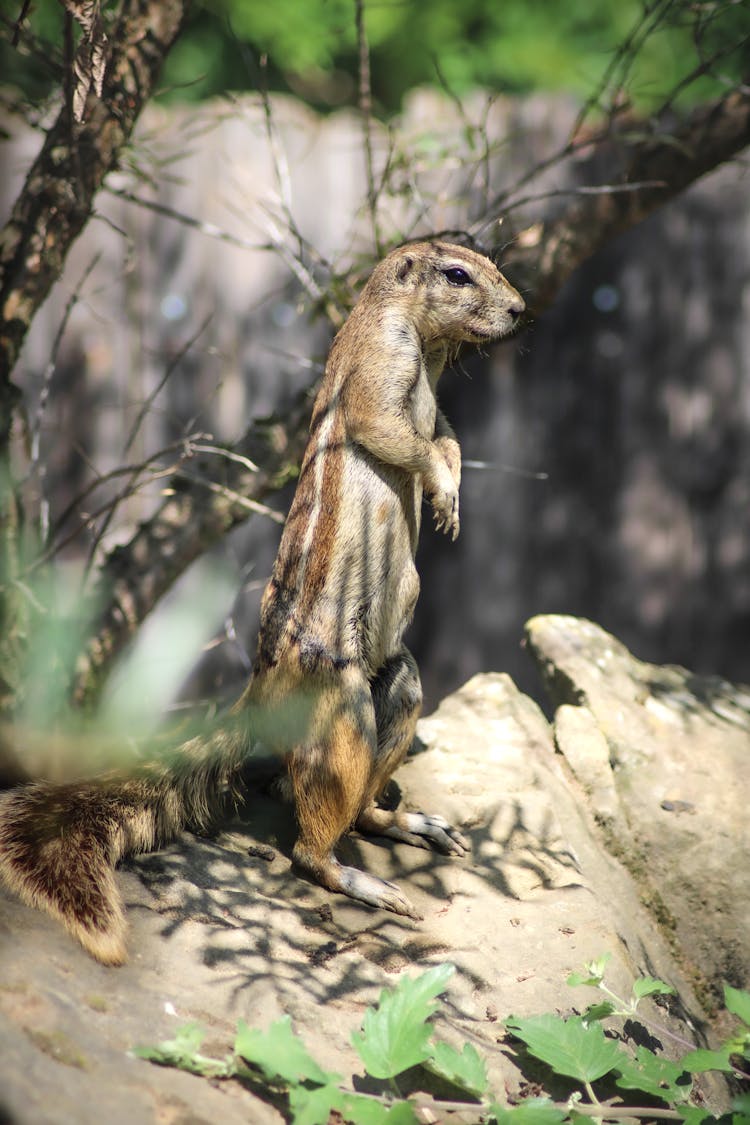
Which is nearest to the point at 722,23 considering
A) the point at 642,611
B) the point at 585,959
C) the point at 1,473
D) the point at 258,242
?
the point at 258,242

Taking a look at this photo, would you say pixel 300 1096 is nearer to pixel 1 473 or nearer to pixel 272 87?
pixel 1 473

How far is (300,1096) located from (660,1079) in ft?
3.14

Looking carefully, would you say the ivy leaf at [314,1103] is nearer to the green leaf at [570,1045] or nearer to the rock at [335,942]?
the rock at [335,942]

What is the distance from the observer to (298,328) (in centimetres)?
594

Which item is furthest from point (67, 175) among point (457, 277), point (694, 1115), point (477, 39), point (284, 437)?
point (477, 39)

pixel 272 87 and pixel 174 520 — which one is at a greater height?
pixel 272 87

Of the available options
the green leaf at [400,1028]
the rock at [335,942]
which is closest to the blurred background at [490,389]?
the rock at [335,942]

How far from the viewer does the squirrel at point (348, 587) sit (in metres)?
3.11

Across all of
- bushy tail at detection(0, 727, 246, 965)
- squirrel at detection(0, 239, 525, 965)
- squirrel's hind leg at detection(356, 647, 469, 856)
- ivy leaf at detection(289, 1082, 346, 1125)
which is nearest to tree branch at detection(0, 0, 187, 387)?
squirrel at detection(0, 239, 525, 965)

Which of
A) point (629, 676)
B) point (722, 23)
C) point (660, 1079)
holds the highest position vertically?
point (722, 23)

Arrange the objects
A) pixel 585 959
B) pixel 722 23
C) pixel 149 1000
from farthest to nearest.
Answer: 1. pixel 722 23
2. pixel 585 959
3. pixel 149 1000

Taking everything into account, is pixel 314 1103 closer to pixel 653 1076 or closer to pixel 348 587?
pixel 653 1076

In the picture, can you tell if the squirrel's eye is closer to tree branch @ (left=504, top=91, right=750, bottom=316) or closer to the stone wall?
tree branch @ (left=504, top=91, right=750, bottom=316)

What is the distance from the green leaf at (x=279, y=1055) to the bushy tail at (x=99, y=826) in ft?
1.48
